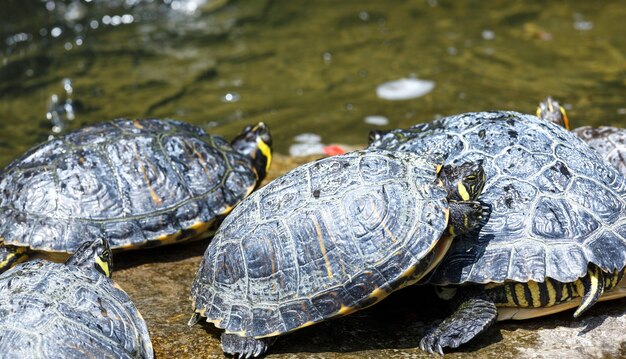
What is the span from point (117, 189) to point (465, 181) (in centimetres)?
227

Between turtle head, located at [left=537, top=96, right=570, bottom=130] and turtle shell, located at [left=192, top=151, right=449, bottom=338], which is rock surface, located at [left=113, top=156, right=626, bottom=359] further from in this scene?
turtle head, located at [left=537, top=96, right=570, bottom=130]

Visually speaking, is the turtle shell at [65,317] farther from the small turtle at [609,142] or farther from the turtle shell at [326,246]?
the small turtle at [609,142]

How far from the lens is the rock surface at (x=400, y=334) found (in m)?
3.92

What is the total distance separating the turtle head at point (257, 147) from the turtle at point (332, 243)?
1722 millimetres

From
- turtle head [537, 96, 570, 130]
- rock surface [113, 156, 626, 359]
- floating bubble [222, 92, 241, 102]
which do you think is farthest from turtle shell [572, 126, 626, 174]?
floating bubble [222, 92, 241, 102]

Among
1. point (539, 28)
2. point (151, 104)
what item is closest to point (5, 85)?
point (151, 104)

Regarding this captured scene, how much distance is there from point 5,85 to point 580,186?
282 inches

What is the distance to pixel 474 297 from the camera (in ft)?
13.3

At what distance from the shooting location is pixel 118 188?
196 inches

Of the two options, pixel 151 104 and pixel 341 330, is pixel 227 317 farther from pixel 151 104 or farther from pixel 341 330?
pixel 151 104

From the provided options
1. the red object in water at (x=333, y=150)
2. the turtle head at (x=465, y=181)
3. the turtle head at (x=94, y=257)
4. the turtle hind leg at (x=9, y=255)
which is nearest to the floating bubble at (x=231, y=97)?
the red object in water at (x=333, y=150)

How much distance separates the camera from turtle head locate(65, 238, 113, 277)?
4.23 meters

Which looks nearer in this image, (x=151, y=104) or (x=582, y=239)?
(x=582, y=239)

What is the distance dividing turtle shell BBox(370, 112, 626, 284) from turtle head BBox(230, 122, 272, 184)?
1.68 m
